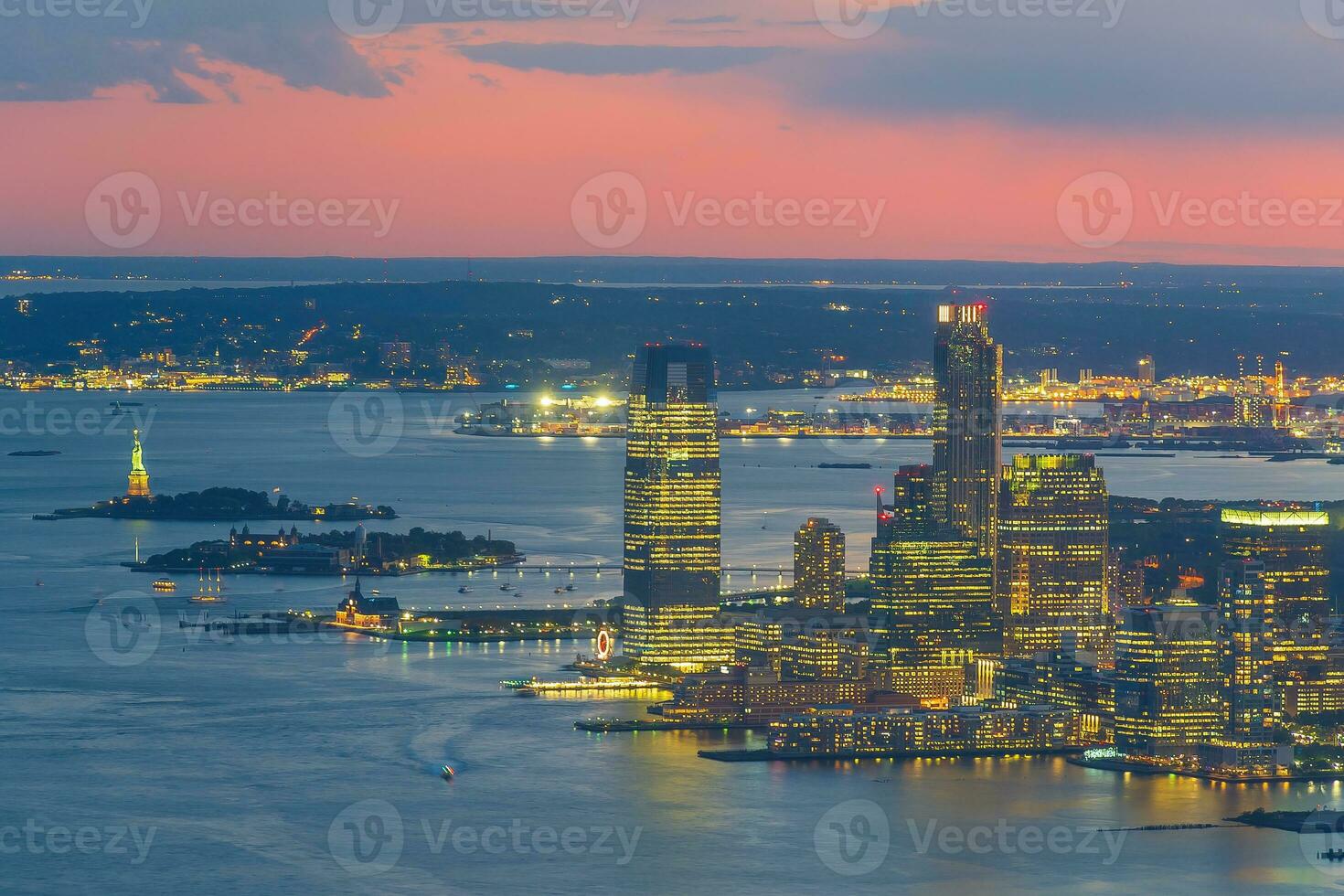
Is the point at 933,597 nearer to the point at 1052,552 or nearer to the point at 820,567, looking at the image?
the point at 820,567

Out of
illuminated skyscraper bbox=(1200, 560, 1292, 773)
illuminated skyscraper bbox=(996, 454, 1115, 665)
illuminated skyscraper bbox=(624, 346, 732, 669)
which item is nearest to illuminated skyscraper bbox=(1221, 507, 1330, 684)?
illuminated skyscraper bbox=(1200, 560, 1292, 773)

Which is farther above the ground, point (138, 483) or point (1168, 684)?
point (138, 483)

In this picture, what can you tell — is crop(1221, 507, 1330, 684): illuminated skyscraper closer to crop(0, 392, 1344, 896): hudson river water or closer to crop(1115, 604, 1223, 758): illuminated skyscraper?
crop(1115, 604, 1223, 758): illuminated skyscraper

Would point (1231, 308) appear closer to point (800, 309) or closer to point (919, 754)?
point (800, 309)

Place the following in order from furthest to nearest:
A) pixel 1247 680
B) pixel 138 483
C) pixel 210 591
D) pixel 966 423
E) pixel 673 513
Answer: pixel 138 483
pixel 966 423
pixel 210 591
pixel 673 513
pixel 1247 680

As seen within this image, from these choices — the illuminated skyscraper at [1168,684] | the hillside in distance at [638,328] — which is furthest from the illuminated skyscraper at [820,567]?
the hillside in distance at [638,328]

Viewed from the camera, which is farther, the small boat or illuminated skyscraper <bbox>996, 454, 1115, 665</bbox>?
the small boat

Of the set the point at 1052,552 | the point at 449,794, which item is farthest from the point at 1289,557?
the point at 449,794

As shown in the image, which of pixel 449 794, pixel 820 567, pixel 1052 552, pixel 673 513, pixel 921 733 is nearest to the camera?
pixel 449 794
